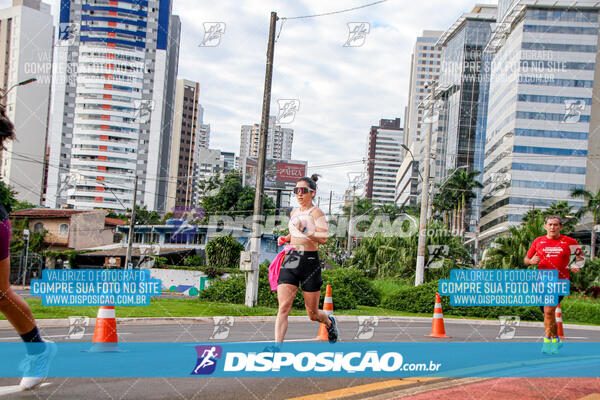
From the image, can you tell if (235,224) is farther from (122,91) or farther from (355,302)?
(122,91)

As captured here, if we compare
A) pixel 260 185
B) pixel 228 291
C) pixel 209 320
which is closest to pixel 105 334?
pixel 209 320

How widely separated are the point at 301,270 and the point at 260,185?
9733 millimetres

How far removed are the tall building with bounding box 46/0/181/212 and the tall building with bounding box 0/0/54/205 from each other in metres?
4.53

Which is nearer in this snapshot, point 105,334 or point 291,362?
point 291,362

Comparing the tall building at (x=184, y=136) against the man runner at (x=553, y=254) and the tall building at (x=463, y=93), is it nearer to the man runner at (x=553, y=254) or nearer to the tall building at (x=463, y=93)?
the tall building at (x=463, y=93)

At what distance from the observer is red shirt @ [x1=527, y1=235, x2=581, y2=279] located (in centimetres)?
689

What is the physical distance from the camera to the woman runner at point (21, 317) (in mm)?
3463

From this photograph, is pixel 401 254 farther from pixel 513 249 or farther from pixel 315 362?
pixel 315 362

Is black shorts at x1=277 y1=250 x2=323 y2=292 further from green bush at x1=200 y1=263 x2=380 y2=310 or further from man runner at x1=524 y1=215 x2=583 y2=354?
green bush at x1=200 y1=263 x2=380 y2=310

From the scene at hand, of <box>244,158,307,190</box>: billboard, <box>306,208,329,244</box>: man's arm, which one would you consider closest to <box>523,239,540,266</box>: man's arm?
<box>306,208,329,244</box>: man's arm

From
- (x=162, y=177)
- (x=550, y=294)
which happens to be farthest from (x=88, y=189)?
(x=550, y=294)

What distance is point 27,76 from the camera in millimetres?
135875

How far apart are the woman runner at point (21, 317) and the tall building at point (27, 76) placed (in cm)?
14063

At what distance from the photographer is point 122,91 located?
140250 mm
